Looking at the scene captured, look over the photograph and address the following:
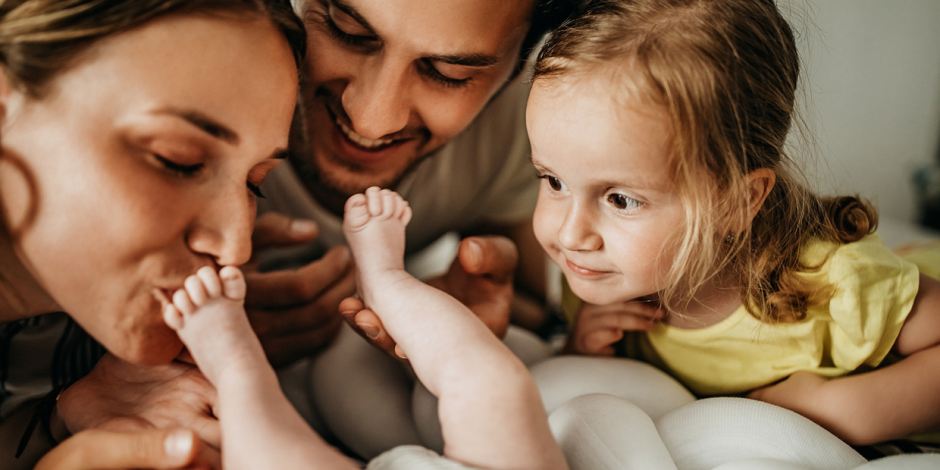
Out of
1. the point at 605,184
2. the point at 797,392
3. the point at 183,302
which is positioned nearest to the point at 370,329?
the point at 183,302

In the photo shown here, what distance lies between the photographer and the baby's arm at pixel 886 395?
2.31ft

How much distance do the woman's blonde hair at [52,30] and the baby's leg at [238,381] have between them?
0.51 ft

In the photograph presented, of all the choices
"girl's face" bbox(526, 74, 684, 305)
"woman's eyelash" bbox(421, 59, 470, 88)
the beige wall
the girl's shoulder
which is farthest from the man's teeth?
the beige wall

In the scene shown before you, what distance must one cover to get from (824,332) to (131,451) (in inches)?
32.9

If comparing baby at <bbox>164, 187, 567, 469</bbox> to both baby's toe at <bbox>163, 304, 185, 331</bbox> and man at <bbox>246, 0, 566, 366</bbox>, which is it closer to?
baby's toe at <bbox>163, 304, 185, 331</bbox>

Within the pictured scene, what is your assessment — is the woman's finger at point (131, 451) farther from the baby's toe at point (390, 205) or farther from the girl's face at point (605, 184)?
the girl's face at point (605, 184)

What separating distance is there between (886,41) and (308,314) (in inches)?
51.1

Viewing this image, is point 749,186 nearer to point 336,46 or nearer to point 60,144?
point 336,46

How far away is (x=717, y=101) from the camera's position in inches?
24.9

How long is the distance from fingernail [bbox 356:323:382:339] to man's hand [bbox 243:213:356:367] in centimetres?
16

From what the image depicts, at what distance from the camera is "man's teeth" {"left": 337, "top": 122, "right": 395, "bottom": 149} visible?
0.79 m

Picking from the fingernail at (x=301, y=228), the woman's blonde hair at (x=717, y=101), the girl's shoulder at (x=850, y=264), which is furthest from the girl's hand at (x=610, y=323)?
the fingernail at (x=301, y=228)

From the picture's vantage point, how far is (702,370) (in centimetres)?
86

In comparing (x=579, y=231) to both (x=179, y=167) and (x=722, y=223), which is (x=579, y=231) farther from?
(x=179, y=167)
